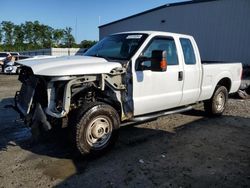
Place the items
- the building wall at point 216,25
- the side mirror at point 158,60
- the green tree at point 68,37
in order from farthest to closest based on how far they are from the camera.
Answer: the green tree at point 68,37, the building wall at point 216,25, the side mirror at point 158,60

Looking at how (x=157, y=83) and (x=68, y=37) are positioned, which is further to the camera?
(x=68, y=37)

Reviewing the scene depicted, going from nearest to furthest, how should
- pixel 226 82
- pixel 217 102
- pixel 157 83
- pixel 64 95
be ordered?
pixel 64 95
pixel 157 83
pixel 217 102
pixel 226 82

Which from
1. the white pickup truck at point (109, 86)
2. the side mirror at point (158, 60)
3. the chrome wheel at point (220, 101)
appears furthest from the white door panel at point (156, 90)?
the chrome wheel at point (220, 101)

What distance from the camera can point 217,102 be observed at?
24.7ft

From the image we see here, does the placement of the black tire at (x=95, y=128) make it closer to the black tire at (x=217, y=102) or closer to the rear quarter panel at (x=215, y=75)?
the rear quarter panel at (x=215, y=75)

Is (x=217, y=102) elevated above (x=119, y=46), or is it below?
below

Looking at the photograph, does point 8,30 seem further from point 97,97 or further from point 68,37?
point 97,97

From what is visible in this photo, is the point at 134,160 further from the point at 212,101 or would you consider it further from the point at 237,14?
the point at 237,14

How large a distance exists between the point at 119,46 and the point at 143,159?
2255 mm

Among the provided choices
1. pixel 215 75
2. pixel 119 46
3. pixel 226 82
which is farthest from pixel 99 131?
pixel 226 82

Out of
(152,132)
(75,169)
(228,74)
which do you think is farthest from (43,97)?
(228,74)

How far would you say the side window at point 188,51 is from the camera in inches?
244

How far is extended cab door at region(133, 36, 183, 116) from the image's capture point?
5152 millimetres

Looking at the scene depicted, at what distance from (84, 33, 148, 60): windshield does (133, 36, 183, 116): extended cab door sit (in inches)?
7.6
